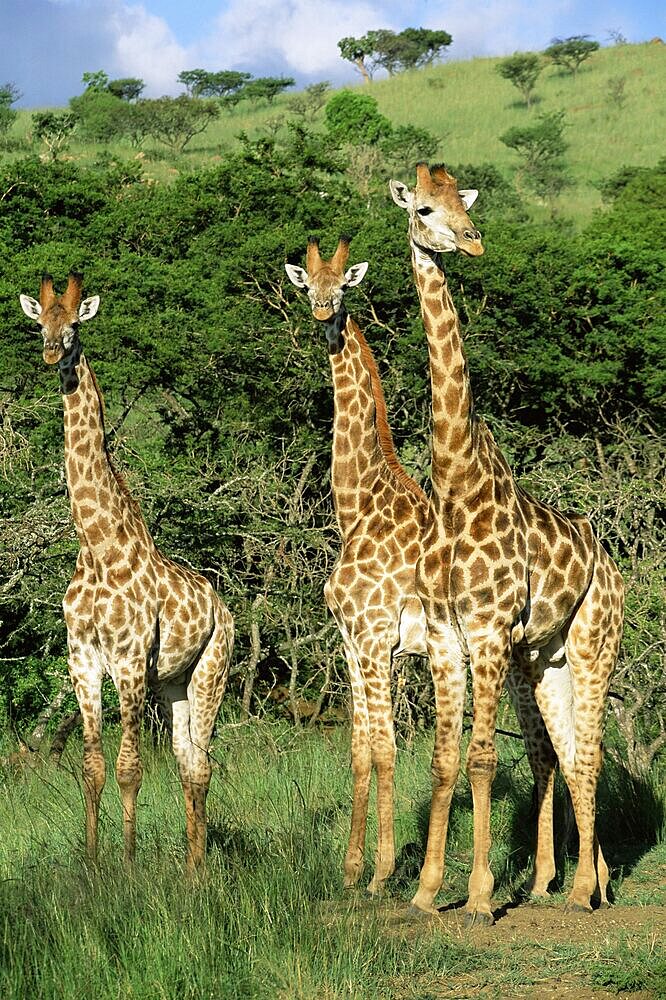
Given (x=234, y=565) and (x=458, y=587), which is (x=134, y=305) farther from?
(x=458, y=587)

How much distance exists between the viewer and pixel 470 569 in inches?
244

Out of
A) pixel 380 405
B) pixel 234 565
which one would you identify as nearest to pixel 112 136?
pixel 234 565

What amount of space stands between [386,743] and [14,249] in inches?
334

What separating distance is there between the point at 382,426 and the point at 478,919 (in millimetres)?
2847

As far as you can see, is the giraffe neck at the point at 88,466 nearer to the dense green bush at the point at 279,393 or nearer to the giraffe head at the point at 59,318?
A: the giraffe head at the point at 59,318

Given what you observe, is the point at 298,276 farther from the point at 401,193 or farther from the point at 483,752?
the point at 483,752

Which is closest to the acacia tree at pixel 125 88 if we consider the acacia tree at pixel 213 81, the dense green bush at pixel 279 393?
the acacia tree at pixel 213 81

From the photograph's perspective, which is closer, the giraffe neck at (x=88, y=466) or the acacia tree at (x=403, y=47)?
the giraffe neck at (x=88, y=466)

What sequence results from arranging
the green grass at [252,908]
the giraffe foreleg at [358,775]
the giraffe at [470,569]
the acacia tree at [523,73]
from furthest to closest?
the acacia tree at [523,73], the giraffe foreleg at [358,775], the giraffe at [470,569], the green grass at [252,908]

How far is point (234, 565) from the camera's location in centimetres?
1184

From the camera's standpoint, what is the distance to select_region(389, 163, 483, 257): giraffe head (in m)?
6.01

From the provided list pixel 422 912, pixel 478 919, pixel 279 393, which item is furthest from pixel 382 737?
pixel 279 393

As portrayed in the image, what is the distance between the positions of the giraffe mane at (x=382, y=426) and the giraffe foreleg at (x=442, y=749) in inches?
53.7

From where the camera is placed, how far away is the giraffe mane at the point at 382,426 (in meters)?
7.52
